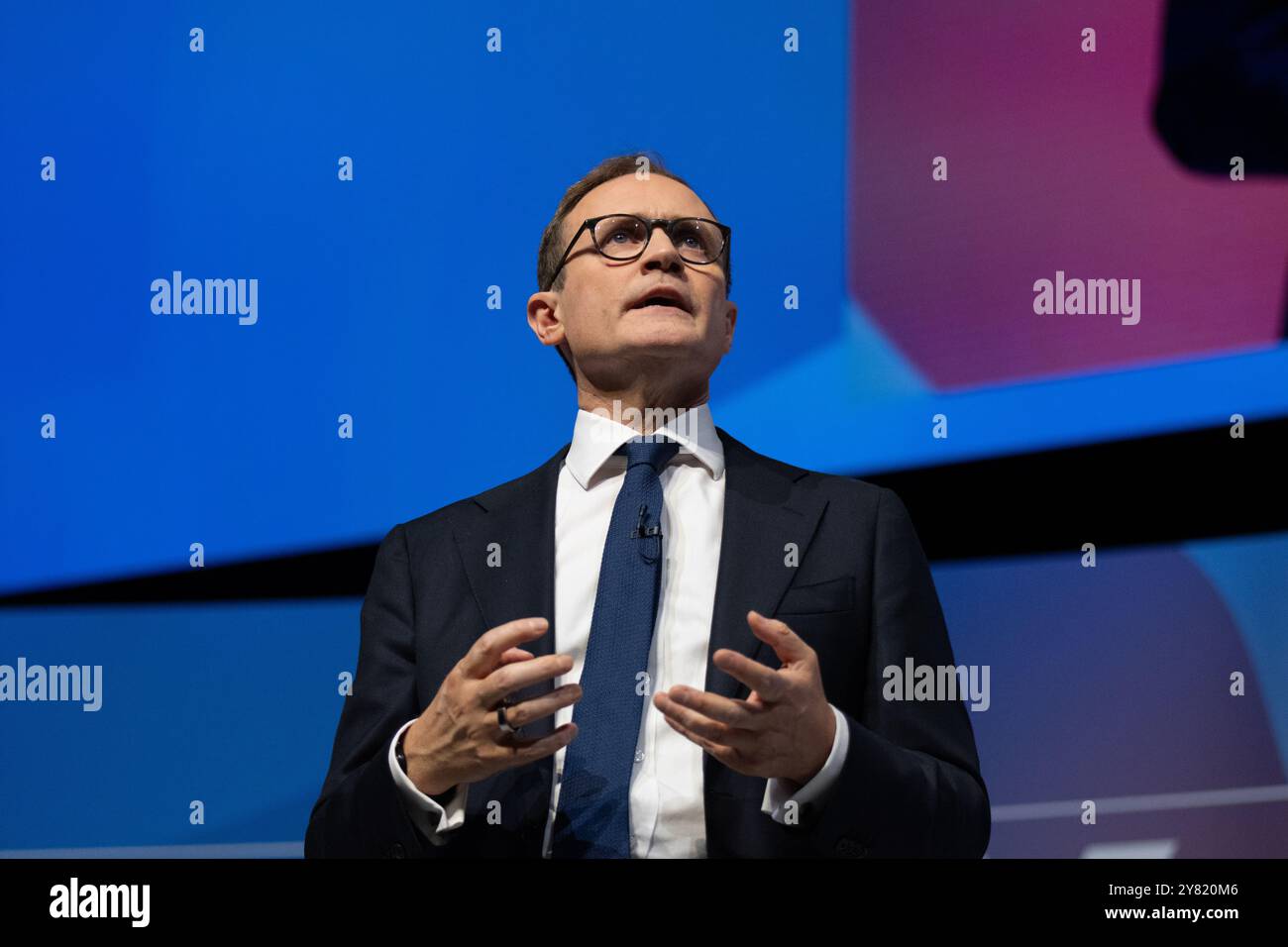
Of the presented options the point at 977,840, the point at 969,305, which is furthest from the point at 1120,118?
the point at 977,840

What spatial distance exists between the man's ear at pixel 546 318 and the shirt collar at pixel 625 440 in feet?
0.76

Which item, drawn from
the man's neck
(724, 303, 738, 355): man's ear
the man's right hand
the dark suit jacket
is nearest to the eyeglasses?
(724, 303, 738, 355): man's ear

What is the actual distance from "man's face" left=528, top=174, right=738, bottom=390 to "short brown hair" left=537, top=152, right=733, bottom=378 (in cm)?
7

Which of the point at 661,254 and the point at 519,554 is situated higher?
the point at 661,254

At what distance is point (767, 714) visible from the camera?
2232 millimetres

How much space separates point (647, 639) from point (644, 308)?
25.1 inches

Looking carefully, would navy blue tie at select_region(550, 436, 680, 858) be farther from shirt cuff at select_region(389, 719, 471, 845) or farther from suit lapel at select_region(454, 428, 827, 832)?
shirt cuff at select_region(389, 719, 471, 845)

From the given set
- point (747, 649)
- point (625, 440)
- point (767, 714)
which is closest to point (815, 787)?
point (767, 714)

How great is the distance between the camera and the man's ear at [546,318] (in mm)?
3047

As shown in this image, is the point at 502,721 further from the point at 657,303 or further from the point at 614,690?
the point at 657,303

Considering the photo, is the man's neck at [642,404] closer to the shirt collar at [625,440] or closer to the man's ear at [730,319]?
the shirt collar at [625,440]

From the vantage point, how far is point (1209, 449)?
132 inches
